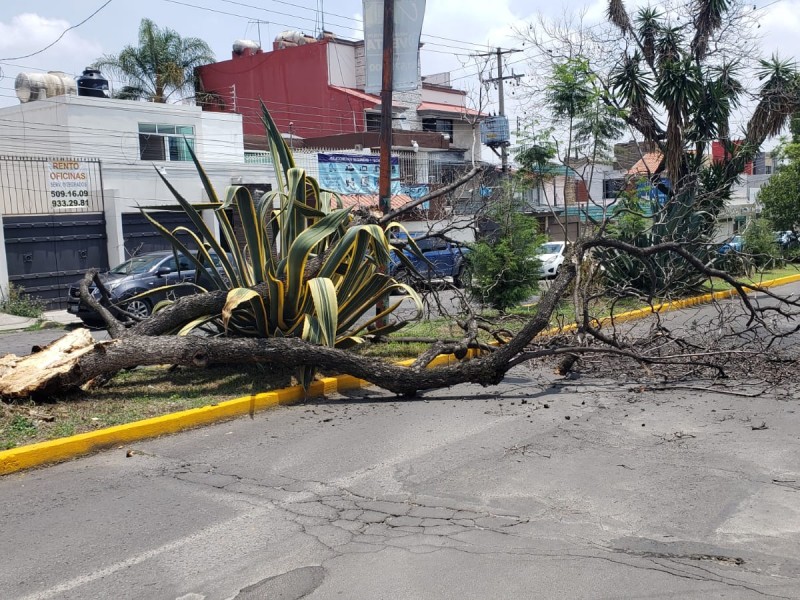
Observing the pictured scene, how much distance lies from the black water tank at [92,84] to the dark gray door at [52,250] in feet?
26.2

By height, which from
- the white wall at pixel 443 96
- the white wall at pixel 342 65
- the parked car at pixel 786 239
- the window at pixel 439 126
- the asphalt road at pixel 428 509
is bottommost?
the asphalt road at pixel 428 509

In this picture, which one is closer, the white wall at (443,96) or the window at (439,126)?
the window at (439,126)

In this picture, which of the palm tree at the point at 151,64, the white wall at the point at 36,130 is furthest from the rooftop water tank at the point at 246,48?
the white wall at the point at 36,130

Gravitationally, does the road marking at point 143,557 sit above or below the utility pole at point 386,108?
below

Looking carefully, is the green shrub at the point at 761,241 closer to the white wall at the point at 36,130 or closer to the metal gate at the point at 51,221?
the metal gate at the point at 51,221

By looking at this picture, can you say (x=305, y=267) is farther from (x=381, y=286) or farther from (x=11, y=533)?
(x=11, y=533)

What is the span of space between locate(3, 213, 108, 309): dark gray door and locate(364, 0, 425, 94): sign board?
38.2 ft

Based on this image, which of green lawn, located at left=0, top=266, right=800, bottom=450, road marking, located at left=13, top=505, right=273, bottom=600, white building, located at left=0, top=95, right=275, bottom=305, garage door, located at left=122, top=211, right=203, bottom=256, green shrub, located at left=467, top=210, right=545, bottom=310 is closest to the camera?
road marking, located at left=13, top=505, right=273, bottom=600

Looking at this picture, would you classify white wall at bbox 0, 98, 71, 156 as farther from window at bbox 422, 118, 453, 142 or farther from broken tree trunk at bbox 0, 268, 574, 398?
window at bbox 422, 118, 453, 142

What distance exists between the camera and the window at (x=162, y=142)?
2711 cm

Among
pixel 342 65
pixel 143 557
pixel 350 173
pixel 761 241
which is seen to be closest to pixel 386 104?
pixel 143 557

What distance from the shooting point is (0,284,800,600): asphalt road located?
174 inches

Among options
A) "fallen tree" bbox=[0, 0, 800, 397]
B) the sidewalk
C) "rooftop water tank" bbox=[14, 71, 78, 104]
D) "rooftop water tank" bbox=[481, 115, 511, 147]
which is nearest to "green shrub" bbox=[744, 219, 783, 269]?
"rooftop water tank" bbox=[481, 115, 511, 147]

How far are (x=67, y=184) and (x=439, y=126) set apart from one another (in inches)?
964
